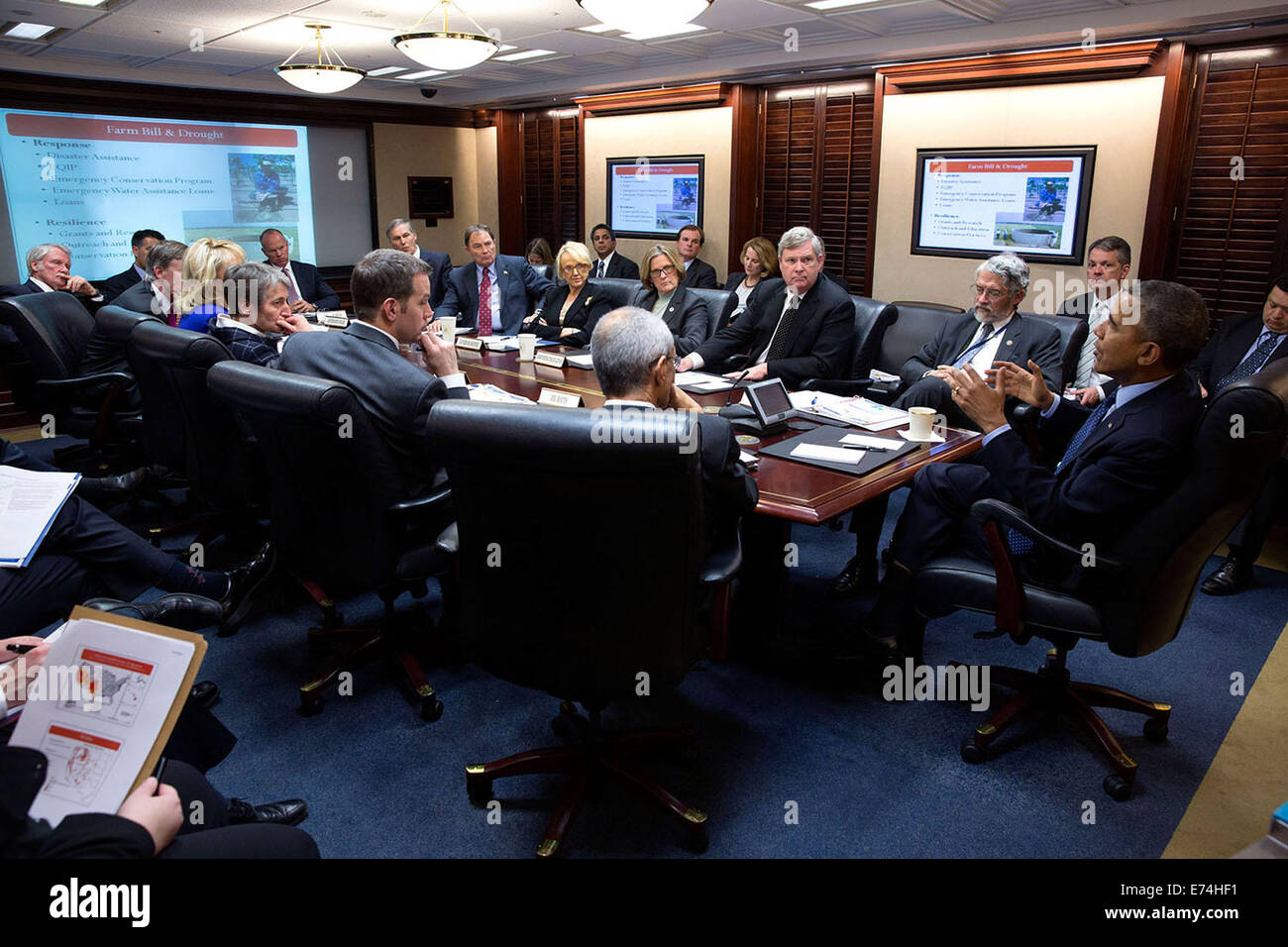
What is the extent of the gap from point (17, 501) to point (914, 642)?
8.64ft

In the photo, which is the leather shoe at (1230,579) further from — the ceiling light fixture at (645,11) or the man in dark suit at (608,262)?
the man in dark suit at (608,262)

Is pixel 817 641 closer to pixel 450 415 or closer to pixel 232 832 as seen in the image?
pixel 450 415

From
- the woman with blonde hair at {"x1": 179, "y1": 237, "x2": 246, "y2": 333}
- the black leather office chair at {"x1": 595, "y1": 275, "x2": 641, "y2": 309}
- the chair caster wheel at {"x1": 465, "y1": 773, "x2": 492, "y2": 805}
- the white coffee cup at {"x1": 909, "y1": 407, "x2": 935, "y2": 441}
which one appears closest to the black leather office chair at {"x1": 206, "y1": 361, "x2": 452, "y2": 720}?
the chair caster wheel at {"x1": 465, "y1": 773, "x2": 492, "y2": 805}

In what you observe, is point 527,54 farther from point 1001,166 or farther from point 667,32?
point 1001,166

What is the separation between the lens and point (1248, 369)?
3.87 m

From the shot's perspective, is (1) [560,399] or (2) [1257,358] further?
(2) [1257,358]

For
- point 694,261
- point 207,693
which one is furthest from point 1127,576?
point 694,261

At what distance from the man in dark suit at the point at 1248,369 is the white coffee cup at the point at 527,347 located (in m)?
2.99

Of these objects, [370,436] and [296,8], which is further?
→ [296,8]

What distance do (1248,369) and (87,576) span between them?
4.64 meters

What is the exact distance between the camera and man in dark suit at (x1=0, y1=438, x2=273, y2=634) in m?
2.31

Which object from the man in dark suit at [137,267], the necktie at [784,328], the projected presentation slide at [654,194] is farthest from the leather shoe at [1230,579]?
the man in dark suit at [137,267]

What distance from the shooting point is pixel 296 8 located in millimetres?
4875
